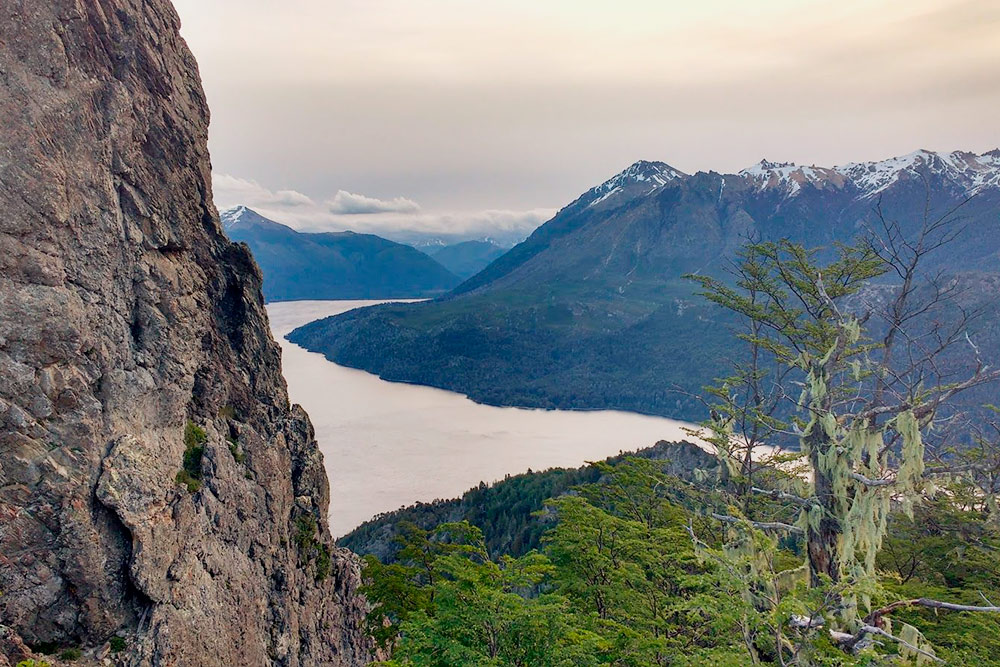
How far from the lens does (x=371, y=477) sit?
102 metres

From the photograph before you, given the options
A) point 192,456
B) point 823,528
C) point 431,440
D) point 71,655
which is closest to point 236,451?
point 192,456

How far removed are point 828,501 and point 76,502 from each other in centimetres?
1509

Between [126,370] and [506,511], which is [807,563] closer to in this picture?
[126,370]

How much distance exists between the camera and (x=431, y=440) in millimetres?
132125

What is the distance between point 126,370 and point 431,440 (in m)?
120

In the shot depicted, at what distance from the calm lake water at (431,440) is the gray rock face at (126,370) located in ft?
208

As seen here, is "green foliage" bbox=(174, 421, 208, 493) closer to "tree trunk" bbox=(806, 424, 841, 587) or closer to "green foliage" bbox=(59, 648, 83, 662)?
"green foliage" bbox=(59, 648, 83, 662)

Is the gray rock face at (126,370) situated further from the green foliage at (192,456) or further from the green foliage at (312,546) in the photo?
the green foliage at (312,546)

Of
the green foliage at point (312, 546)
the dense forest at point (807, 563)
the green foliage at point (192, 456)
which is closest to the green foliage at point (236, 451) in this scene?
the green foliage at point (192, 456)

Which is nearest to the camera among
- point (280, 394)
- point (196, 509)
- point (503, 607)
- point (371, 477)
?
point (503, 607)

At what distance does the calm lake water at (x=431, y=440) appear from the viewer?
9662 cm

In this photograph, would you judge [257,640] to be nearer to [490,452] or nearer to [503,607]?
[503,607]

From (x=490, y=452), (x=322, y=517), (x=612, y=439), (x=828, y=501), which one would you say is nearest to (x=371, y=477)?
(x=490, y=452)

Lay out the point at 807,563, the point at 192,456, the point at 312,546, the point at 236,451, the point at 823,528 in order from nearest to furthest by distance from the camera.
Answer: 1. the point at 823,528
2. the point at 807,563
3. the point at 192,456
4. the point at 236,451
5. the point at 312,546
